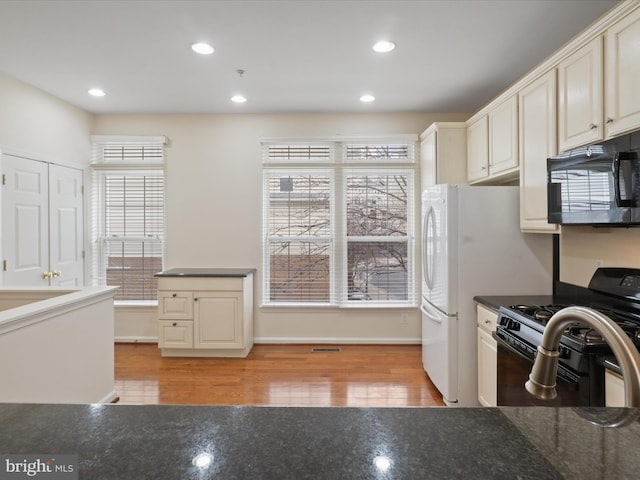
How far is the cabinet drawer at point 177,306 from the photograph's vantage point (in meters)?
3.86

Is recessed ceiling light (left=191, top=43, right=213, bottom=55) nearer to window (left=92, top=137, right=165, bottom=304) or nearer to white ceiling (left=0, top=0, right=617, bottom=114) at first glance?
white ceiling (left=0, top=0, right=617, bottom=114)

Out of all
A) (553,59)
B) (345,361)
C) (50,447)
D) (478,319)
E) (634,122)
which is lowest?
(345,361)

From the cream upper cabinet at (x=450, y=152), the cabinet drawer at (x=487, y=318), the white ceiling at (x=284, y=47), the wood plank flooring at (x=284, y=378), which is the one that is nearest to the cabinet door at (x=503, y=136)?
the white ceiling at (x=284, y=47)

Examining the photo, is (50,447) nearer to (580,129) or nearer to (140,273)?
(580,129)

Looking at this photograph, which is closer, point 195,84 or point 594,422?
point 594,422

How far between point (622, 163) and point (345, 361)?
9.22 ft

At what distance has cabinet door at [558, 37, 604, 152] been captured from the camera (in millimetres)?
1879

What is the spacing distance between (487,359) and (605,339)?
2.19m

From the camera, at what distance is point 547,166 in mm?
2221

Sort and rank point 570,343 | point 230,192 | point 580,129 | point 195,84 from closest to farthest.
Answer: point 570,343 < point 580,129 < point 195,84 < point 230,192

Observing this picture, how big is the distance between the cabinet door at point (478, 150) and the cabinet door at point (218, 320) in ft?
8.37

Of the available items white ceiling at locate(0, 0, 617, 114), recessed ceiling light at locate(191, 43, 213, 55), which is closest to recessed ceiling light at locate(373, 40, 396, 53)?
white ceiling at locate(0, 0, 617, 114)

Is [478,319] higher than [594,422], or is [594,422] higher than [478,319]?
[594,422]

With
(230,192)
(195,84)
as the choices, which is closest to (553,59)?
(195,84)
